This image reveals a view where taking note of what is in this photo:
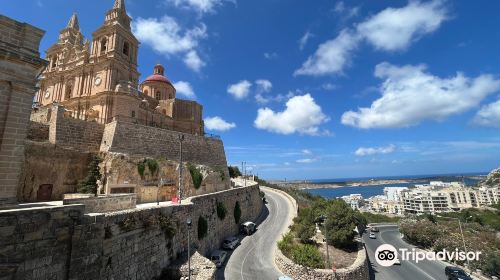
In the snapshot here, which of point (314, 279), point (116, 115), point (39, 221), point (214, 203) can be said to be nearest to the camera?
point (39, 221)

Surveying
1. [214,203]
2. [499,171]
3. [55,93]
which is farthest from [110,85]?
[499,171]

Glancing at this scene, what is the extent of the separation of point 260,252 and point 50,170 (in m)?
18.1

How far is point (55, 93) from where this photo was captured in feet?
114

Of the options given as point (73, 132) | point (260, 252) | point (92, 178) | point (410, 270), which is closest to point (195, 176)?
point (92, 178)

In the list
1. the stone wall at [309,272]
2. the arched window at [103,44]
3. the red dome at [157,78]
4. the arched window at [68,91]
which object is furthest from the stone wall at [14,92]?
the red dome at [157,78]

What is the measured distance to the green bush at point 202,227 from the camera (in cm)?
1858

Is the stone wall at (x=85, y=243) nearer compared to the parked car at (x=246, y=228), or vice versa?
the stone wall at (x=85, y=243)

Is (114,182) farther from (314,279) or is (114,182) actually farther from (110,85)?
(314,279)

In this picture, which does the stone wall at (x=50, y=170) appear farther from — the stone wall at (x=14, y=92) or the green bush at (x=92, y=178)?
the stone wall at (x=14, y=92)

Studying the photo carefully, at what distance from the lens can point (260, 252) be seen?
2298 centimetres

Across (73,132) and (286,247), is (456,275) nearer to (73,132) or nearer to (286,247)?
(286,247)

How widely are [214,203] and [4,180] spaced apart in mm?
15025

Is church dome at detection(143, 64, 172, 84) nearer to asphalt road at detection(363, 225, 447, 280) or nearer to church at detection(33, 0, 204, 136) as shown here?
church at detection(33, 0, 204, 136)

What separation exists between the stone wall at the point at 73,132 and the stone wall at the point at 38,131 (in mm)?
570
